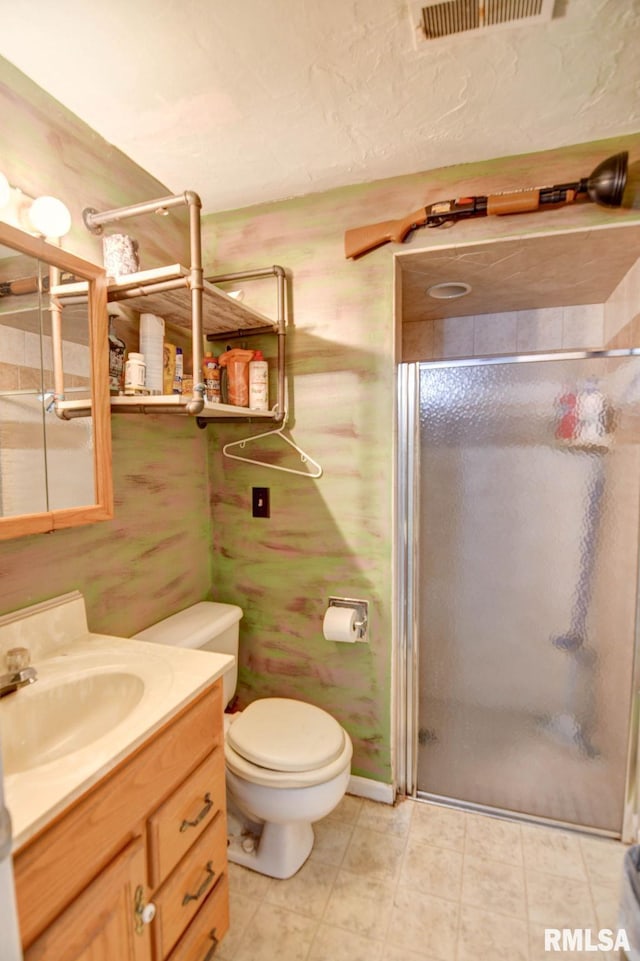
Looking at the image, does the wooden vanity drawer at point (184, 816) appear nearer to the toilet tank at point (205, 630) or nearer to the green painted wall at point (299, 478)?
the toilet tank at point (205, 630)

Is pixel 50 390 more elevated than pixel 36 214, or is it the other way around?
pixel 36 214

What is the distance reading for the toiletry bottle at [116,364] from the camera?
129cm

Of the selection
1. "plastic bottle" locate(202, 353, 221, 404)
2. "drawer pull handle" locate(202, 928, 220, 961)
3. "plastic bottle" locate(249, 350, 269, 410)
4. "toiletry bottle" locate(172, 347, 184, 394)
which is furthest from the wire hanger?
"drawer pull handle" locate(202, 928, 220, 961)

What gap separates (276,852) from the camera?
1.45 m

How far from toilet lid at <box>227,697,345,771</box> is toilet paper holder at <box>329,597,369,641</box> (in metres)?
0.31

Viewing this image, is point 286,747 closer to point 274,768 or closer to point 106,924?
point 274,768

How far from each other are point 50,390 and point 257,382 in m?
0.69

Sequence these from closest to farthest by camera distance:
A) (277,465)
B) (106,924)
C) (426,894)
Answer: (106,924)
(426,894)
(277,465)

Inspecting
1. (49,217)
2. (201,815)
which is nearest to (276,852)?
(201,815)

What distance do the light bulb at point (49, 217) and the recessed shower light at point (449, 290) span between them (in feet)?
4.35

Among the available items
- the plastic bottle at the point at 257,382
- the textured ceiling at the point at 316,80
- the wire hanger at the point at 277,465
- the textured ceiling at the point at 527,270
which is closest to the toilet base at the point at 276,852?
the wire hanger at the point at 277,465

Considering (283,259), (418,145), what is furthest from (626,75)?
(283,259)

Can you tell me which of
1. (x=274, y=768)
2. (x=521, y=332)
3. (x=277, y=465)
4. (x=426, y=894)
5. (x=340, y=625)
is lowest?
(x=426, y=894)

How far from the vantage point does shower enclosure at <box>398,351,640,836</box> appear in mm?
1560
